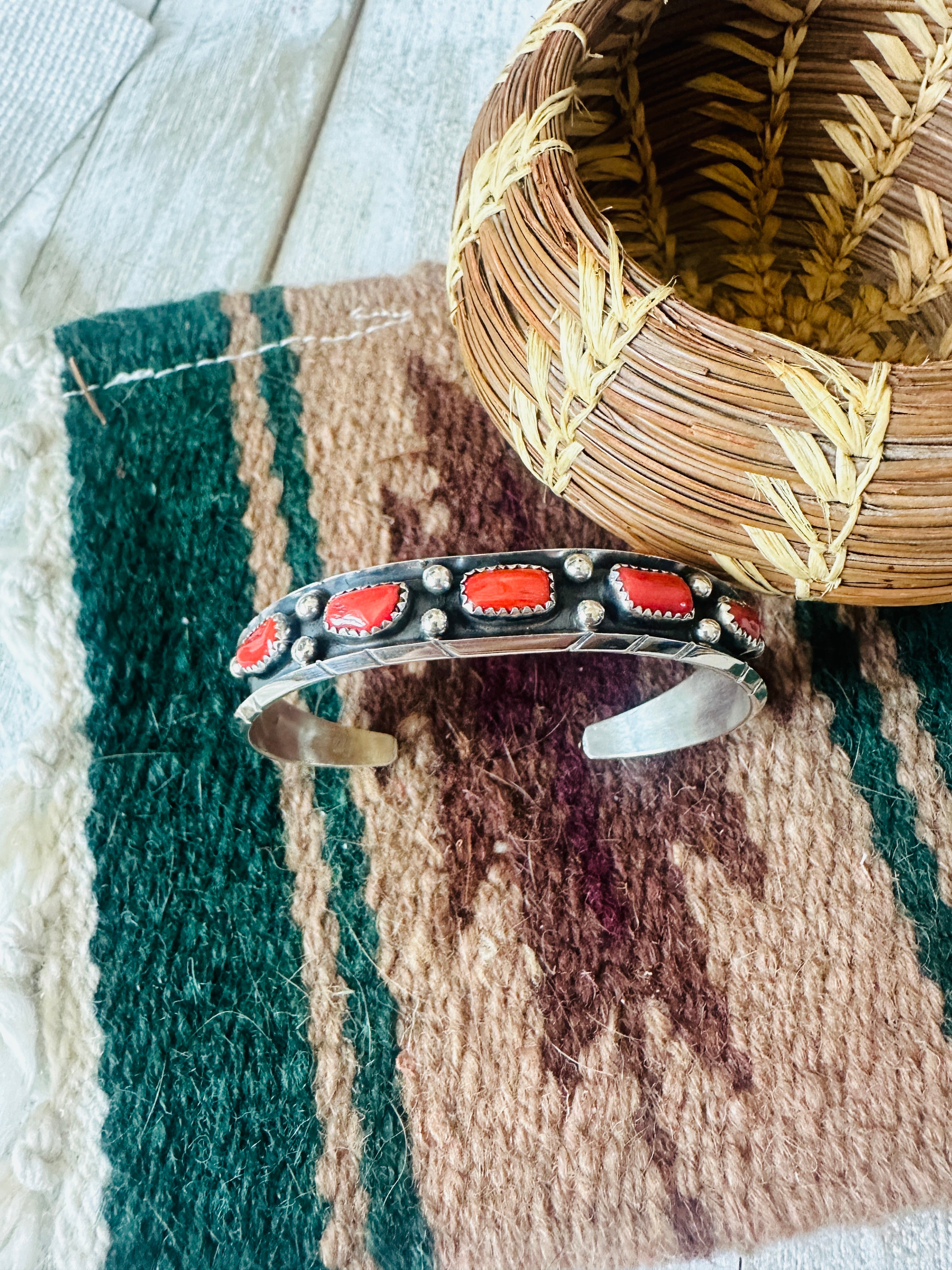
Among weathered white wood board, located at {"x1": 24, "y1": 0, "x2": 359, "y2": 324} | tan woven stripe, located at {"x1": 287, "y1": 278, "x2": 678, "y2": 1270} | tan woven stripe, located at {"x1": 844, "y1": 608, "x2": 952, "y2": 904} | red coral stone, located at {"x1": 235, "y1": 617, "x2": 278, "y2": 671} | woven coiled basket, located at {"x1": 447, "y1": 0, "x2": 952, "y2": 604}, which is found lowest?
tan woven stripe, located at {"x1": 287, "y1": 278, "x2": 678, "y2": 1270}

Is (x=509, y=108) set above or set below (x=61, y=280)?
below

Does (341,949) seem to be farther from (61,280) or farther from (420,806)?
(61,280)

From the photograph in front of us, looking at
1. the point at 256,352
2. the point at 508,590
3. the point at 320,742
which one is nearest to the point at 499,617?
the point at 508,590

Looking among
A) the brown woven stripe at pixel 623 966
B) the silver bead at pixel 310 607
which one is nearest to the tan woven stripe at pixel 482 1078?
the brown woven stripe at pixel 623 966

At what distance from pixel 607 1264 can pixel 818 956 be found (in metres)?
0.12

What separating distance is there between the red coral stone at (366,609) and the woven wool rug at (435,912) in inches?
4.4

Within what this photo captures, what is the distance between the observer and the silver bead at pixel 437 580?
30 centimetres

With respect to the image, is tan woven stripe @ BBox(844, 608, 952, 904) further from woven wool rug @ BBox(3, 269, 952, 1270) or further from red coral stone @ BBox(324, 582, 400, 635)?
red coral stone @ BBox(324, 582, 400, 635)

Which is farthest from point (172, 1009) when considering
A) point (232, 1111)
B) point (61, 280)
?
point (61, 280)

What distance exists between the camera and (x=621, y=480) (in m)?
0.31

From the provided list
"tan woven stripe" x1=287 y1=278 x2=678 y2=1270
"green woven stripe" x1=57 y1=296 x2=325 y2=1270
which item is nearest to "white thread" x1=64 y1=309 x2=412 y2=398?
"green woven stripe" x1=57 y1=296 x2=325 y2=1270

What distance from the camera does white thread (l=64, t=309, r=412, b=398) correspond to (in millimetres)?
465

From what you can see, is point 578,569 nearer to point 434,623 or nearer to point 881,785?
point 434,623

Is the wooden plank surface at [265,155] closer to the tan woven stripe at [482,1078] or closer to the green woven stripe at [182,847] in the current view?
the green woven stripe at [182,847]
